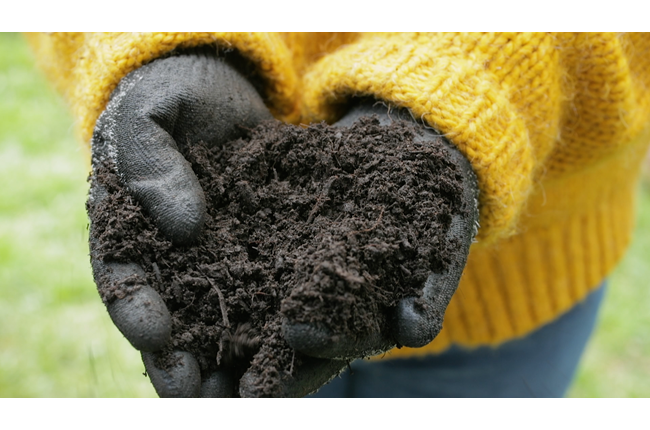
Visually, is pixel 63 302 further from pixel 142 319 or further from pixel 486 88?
pixel 486 88

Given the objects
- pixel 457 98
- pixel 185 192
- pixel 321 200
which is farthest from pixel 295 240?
pixel 457 98

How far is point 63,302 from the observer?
8.97 ft

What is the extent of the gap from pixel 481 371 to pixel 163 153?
1162 millimetres

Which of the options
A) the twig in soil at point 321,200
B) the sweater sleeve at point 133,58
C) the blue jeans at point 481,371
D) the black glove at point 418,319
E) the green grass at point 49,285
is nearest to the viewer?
the black glove at point 418,319

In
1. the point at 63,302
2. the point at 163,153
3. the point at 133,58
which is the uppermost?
the point at 133,58

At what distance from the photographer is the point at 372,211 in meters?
0.91

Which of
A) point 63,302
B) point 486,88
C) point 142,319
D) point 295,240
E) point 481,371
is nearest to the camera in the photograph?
point 142,319

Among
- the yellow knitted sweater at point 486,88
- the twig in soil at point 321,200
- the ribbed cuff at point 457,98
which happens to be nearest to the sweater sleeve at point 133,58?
the yellow knitted sweater at point 486,88

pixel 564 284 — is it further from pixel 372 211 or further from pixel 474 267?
pixel 372 211

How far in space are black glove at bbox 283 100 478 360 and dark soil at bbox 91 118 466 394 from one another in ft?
0.05

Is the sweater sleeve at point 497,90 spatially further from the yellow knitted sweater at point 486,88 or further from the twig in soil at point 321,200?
the twig in soil at point 321,200

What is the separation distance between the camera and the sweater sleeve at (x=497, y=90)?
101cm

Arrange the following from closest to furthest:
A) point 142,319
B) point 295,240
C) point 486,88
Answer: point 142,319 < point 295,240 < point 486,88

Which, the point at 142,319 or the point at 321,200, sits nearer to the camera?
the point at 142,319
